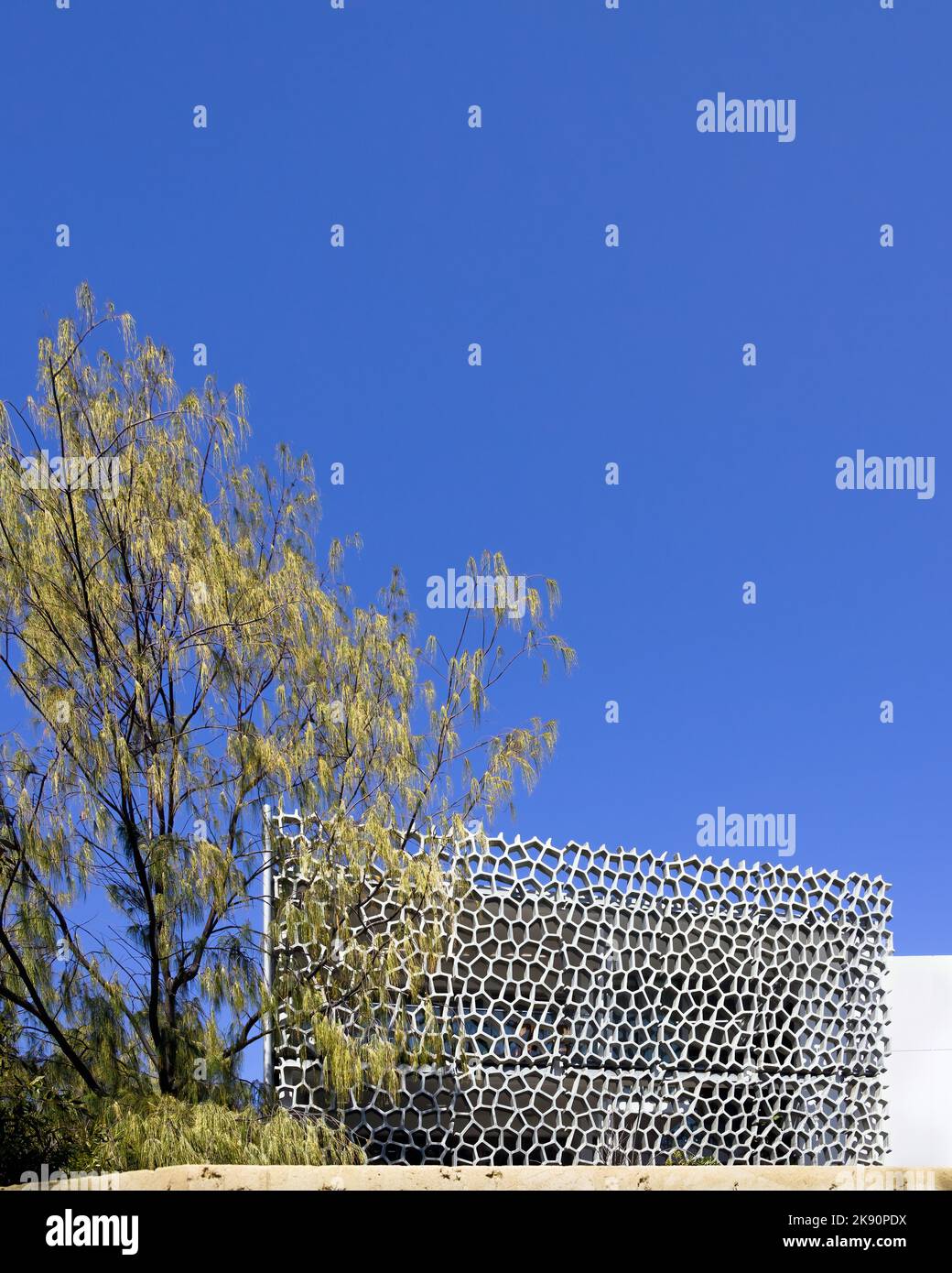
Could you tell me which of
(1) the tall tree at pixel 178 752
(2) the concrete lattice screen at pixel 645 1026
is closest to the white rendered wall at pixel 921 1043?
(2) the concrete lattice screen at pixel 645 1026

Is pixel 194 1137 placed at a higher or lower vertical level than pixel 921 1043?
lower

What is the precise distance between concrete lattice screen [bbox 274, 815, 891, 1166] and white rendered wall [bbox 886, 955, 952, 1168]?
A: 7.82 ft

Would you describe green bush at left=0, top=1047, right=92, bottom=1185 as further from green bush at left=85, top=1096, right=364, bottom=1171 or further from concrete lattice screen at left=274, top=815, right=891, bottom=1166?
concrete lattice screen at left=274, top=815, right=891, bottom=1166

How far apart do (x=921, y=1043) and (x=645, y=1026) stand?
6420mm

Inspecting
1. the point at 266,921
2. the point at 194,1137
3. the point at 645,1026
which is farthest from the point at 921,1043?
the point at 194,1137

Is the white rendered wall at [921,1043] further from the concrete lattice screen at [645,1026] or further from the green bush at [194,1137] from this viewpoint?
the green bush at [194,1137]

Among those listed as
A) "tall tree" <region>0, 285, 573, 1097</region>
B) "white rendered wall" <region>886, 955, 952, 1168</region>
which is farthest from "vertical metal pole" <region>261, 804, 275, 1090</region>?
"white rendered wall" <region>886, 955, 952, 1168</region>

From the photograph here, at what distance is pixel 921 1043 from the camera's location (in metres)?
19.0

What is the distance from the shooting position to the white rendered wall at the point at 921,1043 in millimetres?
18859

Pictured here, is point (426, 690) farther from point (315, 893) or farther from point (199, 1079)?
point (199, 1079)

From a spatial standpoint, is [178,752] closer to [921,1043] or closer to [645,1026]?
[645,1026]
